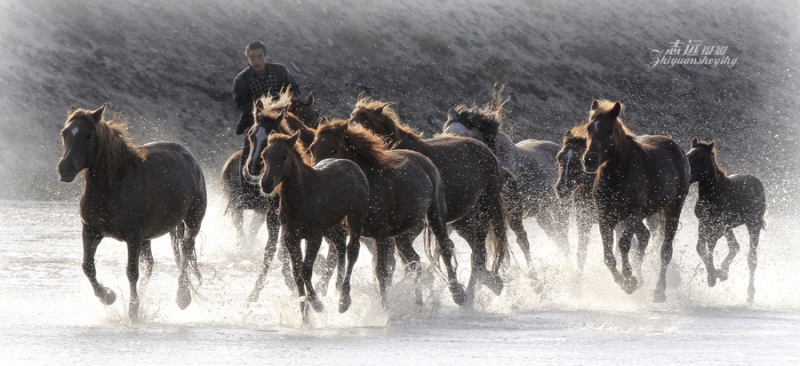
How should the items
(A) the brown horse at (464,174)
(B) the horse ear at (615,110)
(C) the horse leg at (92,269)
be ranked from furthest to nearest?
(B) the horse ear at (615,110), (A) the brown horse at (464,174), (C) the horse leg at (92,269)

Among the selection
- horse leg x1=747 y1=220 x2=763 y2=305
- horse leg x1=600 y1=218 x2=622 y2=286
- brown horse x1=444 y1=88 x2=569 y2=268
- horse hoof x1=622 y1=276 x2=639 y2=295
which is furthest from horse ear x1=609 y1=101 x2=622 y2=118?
horse leg x1=747 y1=220 x2=763 y2=305

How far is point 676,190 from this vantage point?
40.4 ft

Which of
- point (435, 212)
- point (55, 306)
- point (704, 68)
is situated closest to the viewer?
point (55, 306)

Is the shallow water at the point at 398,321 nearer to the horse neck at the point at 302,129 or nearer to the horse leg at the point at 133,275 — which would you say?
the horse leg at the point at 133,275

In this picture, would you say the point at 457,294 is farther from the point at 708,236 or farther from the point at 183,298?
the point at 708,236

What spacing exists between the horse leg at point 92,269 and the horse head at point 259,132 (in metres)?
1.27

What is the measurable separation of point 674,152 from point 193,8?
27.8 m

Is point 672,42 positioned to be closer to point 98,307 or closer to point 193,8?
point 193,8

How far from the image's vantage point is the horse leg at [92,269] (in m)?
9.33

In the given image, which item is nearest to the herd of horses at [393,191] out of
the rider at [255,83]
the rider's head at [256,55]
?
the rider at [255,83]

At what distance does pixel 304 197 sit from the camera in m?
9.11

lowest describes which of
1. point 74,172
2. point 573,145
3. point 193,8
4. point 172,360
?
point 172,360

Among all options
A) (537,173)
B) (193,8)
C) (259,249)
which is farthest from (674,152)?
(193,8)

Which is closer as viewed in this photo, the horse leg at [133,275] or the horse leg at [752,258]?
the horse leg at [133,275]
